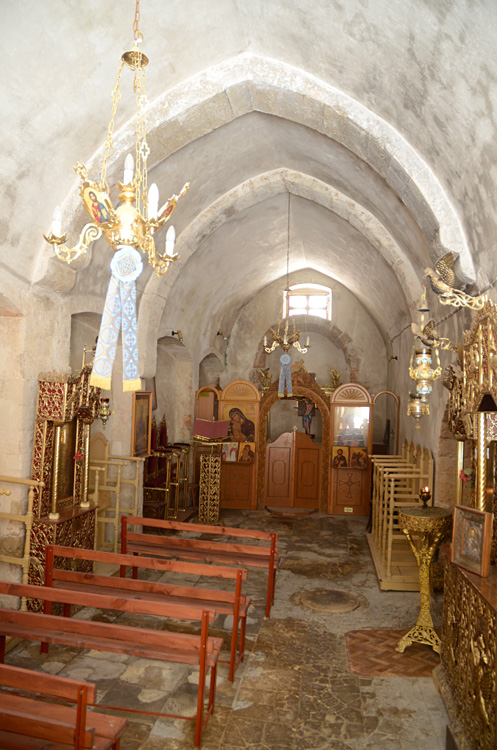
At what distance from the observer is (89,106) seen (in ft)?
18.4

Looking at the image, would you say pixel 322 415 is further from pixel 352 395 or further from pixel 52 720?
pixel 52 720

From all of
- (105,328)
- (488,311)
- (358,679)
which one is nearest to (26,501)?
(105,328)

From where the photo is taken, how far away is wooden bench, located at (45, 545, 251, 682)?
520cm

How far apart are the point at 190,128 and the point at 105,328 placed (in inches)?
129

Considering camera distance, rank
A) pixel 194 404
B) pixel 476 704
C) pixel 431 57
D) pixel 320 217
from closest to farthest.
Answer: pixel 476 704, pixel 431 57, pixel 320 217, pixel 194 404

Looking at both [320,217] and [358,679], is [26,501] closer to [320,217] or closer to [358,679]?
[358,679]

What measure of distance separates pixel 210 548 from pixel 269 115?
552cm

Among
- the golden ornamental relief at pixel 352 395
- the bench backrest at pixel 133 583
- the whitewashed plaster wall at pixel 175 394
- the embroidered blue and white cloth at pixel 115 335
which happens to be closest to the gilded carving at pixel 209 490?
the whitewashed plaster wall at pixel 175 394

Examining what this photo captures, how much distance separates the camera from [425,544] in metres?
5.93

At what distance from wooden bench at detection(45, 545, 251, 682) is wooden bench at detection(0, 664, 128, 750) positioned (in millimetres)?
1816

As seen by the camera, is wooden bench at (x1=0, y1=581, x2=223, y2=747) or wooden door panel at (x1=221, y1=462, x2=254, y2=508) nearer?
wooden bench at (x1=0, y1=581, x2=223, y2=747)

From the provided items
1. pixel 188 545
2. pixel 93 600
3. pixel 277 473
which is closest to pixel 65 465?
pixel 188 545

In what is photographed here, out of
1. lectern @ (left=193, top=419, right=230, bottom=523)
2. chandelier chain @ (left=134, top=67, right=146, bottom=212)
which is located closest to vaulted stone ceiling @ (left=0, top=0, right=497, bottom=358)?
chandelier chain @ (left=134, top=67, right=146, bottom=212)

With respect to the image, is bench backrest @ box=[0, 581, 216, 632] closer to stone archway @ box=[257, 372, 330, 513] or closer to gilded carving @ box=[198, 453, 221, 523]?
gilded carving @ box=[198, 453, 221, 523]
